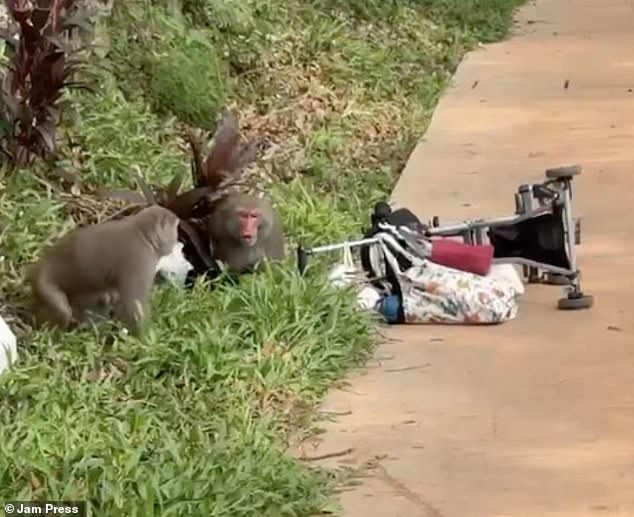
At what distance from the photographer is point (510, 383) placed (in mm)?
5250

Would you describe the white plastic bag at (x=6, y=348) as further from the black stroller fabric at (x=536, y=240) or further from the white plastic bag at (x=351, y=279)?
→ the black stroller fabric at (x=536, y=240)

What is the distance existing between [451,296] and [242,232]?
0.80 m

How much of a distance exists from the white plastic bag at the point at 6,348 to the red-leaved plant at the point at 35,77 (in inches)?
Answer: 66.2

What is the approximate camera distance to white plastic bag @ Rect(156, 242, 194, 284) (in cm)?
587

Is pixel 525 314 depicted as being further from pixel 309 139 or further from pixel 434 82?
pixel 434 82

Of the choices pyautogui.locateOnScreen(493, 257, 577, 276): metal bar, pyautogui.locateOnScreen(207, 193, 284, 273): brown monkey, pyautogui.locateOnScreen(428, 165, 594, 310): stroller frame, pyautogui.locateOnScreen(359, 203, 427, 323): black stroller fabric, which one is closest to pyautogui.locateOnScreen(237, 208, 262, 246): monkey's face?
pyautogui.locateOnScreen(207, 193, 284, 273): brown monkey

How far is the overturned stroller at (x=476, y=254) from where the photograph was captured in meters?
5.84

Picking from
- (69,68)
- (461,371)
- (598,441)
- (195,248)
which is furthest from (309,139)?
(598,441)

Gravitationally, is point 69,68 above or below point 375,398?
above

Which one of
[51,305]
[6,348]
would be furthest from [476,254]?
[6,348]

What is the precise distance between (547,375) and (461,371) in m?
0.29

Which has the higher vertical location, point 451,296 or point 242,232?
point 242,232

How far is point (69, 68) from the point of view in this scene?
22.1 ft

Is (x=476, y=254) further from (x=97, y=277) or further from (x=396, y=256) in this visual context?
(x=97, y=277)
